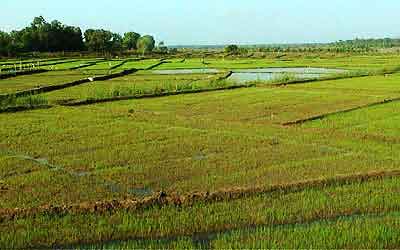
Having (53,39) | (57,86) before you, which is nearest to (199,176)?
(57,86)

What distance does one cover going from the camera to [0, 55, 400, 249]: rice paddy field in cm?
495

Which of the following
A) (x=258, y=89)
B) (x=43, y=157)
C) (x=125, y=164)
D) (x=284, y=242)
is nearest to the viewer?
(x=284, y=242)

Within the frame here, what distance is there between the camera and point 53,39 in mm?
55062

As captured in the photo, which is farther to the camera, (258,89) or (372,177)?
(258,89)

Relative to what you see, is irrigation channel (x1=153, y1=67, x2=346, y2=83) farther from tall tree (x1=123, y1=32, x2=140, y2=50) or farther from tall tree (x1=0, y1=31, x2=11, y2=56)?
tall tree (x1=123, y1=32, x2=140, y2=50)

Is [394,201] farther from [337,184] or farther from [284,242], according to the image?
[284,242]

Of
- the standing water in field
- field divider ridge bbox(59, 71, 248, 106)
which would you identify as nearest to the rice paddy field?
field divider ridge bbox(59, 71, 248, 106)

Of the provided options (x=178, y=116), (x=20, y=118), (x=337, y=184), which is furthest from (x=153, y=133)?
(x=337, y=184)

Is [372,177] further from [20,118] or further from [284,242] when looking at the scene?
[20,118]

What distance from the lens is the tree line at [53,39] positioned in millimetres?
48188

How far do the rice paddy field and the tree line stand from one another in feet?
A: 117

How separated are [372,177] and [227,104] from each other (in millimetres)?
8955

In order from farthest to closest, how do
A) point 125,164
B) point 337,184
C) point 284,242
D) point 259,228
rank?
point 125,164 → point 337,184 → point 259,228 → point 284,242

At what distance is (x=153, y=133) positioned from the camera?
10.8 meters
